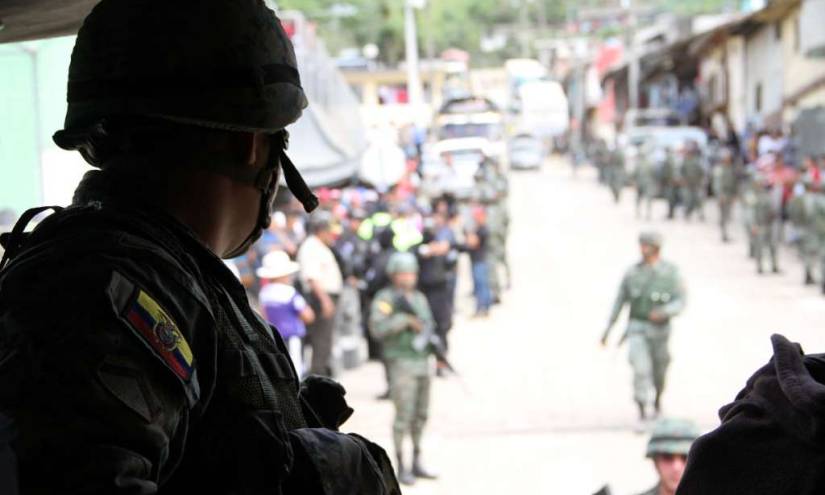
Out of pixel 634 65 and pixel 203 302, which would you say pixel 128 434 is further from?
pixel 634 65

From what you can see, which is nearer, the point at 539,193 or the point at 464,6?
the point at 539,193

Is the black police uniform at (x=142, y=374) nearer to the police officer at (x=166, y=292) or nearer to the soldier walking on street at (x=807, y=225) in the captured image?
the police officer at (x=166, y=292)

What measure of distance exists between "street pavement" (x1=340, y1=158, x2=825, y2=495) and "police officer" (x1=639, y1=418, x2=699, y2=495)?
93.9 inches

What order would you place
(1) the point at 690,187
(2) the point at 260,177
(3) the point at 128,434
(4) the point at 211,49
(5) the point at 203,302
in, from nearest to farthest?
(3) the point at 128,434 → (5) the point at 203,302 → (4) the point at 211,49 → (2) the point at 260,177 → (1) the point at 690,187

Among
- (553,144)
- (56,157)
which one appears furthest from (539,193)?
(56,157)

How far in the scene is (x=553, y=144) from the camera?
5947 centimetres

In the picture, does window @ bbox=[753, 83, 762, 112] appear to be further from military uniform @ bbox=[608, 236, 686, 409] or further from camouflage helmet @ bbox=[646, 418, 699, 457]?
camouflage helmet @ bbox=[646, 418, 699, 457]

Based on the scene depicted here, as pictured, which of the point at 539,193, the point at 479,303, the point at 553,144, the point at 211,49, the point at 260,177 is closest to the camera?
the point at 211,49

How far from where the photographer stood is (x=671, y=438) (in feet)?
19.9

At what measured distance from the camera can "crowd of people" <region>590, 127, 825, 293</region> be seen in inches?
687

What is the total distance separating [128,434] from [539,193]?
35150mm

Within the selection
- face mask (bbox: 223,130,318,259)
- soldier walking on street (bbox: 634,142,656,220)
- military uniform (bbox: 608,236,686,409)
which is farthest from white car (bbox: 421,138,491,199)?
face mask (bbox: 223,130,318,259)

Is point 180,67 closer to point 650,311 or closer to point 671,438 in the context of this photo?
point 671,438

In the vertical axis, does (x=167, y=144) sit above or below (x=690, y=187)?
above
